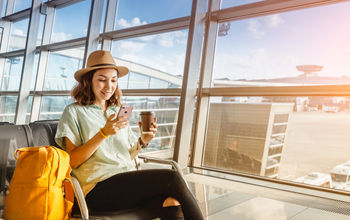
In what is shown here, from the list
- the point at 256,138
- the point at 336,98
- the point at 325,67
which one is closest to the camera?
the point at 336,98

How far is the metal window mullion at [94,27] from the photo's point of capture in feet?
14.7

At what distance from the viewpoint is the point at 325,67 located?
9.34 feet

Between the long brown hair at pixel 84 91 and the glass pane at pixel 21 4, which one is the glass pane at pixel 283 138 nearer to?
the long brown hair at pixel 84 91

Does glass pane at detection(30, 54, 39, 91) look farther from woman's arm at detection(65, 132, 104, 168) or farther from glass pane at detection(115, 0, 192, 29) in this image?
woman's arm at detection(65, 132, 104, 168)

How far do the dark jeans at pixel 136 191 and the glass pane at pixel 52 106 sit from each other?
152 inches

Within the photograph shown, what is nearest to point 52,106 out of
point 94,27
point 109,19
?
point 94,27

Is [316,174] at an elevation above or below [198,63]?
below

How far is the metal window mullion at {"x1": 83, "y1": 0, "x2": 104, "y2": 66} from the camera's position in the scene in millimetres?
4480

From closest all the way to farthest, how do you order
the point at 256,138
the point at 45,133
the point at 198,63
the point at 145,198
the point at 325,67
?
the point at 145,198 → the point at 45,133 → the point at 325,67 → the point at 256,138 → the point at 198,63

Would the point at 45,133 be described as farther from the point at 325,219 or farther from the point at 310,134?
the point at 310,134

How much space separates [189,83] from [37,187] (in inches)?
87.7

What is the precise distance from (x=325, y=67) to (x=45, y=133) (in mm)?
2399

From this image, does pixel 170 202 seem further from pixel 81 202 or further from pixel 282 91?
pixel 282 91

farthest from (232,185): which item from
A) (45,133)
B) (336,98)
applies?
(45,133)
